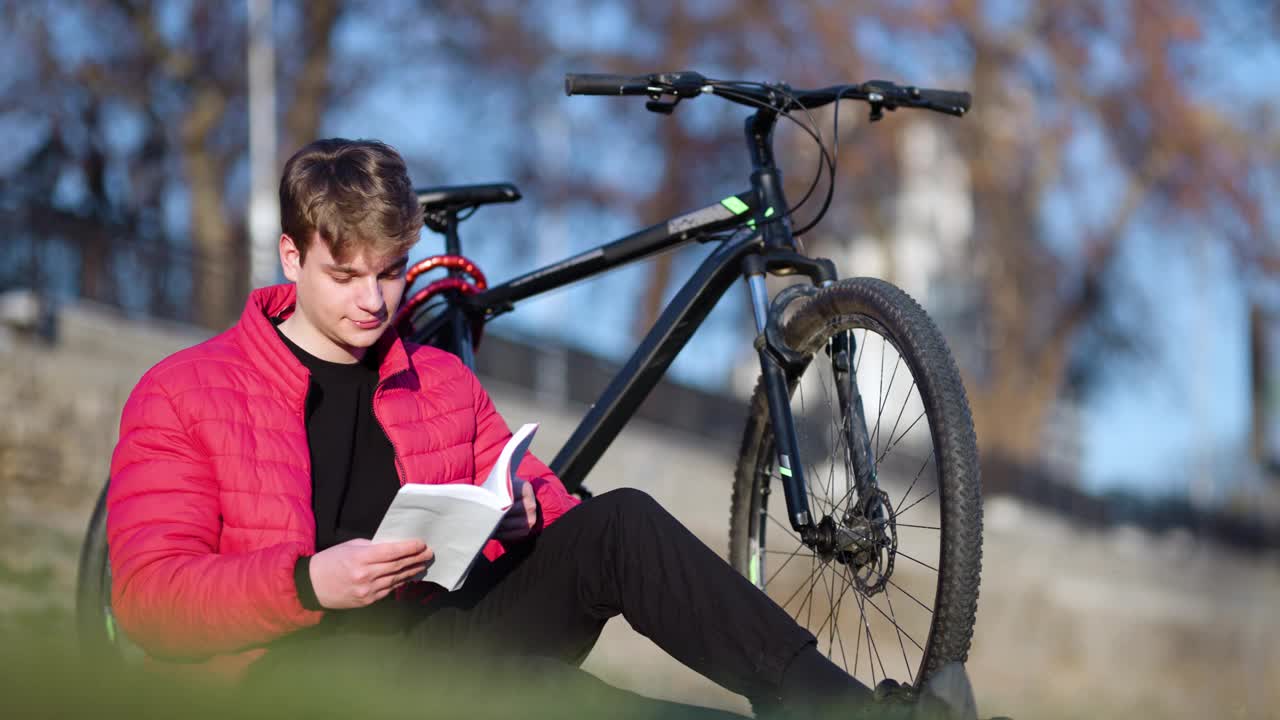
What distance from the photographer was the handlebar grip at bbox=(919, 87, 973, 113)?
365 cm

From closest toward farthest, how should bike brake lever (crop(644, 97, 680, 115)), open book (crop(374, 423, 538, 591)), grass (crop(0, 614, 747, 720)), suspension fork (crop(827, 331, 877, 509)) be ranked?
grass (crop(0, 614, 747, 720)), open book (crop(374, 423, 538, 591)), suspension fork (crop(827, 331, 877, 509)), bike brake lever (crop(644, 97, 680, 115))

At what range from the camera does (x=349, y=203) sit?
267cm

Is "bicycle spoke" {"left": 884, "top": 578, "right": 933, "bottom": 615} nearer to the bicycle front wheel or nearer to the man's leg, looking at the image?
the bicycle front wheel

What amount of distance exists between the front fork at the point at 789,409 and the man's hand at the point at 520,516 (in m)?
0.53

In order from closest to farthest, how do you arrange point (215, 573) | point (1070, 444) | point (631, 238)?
point (215, 573), point (631, 238), point (1070, 444)

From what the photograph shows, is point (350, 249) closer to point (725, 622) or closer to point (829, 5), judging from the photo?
point (725, 622)

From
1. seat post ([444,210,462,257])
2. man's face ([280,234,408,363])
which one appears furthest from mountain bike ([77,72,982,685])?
man's face ([280,234,408,363])

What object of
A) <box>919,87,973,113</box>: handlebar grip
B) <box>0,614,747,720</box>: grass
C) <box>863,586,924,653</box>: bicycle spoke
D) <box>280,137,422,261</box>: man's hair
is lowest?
<box>0,614,747,720</box>: grass

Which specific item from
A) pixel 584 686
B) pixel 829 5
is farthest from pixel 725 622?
pixel 829 5

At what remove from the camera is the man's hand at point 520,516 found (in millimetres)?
2855

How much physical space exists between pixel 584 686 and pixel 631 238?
1.38 m

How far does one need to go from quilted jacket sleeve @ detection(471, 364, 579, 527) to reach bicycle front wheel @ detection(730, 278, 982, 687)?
19.7 inches

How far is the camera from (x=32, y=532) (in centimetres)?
784

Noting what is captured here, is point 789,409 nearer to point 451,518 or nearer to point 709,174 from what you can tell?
point 451,518
